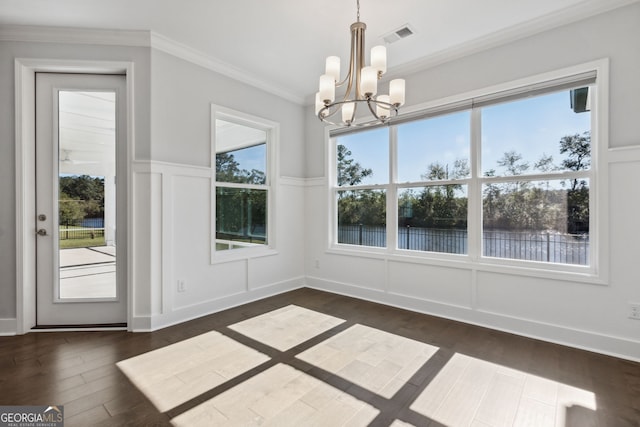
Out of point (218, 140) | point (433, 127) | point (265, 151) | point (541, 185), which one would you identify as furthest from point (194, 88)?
point (541, 185)

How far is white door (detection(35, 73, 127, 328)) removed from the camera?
301 centimetres

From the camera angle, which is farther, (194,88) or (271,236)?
(271,236)

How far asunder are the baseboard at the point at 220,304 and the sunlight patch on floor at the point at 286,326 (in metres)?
0.52

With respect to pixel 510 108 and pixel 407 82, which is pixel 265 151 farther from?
pixel 510 108

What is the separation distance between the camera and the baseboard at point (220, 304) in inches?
123

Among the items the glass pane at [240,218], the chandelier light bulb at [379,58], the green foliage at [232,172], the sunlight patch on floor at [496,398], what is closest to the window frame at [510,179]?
the sunlight patch on floor at [496,398]

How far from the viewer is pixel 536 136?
2.94 meters

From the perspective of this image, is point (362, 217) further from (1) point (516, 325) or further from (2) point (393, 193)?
(1) point (516, 325)

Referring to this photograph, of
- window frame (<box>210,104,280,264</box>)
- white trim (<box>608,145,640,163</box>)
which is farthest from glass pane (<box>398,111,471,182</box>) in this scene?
window frame (<box>210,104,280,264</box>)

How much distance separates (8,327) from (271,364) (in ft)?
8.51

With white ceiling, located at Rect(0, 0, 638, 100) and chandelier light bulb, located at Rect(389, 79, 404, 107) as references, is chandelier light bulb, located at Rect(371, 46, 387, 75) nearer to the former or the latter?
chandelier light bulb, located at Rect(389, 79, 404, 107)

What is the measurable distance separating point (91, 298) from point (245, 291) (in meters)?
1.60

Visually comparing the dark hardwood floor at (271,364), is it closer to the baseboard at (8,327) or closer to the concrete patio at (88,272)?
the baseboard at (8,327)

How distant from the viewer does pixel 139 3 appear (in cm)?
253
